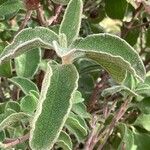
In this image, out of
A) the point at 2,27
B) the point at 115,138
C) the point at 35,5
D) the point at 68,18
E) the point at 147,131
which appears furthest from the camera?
the point at 115,138

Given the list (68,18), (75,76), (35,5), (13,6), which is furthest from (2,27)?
(75,76)

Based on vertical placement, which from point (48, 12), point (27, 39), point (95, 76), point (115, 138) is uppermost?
point (27, 39)

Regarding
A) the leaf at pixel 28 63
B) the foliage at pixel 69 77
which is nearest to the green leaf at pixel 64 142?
the foliage at pixel 69 77

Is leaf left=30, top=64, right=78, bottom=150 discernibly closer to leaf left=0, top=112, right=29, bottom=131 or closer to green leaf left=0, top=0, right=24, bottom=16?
leaf left=0, top=112, right=29, bottom=131

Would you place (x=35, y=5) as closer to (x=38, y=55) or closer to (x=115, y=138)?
(x=38, y=55)

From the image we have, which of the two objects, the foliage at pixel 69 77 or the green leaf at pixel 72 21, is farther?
the green leaf at pixel 72 21

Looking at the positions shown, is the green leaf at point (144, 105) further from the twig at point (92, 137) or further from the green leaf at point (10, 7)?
the green leaf at point (10, 7)

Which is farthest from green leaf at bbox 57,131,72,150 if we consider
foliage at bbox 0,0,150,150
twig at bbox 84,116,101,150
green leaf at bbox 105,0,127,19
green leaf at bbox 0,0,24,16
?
green leaf at bbox 105,0,127,19
